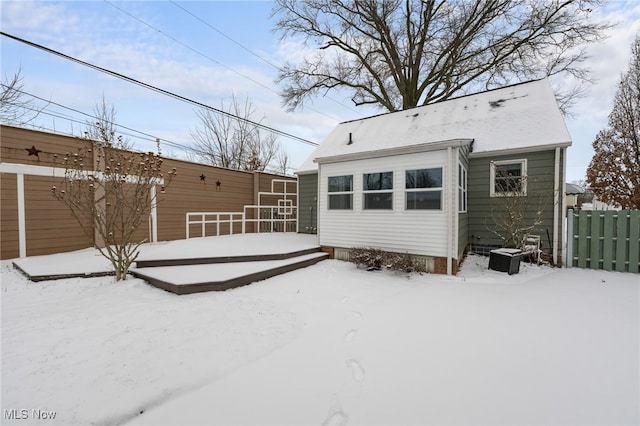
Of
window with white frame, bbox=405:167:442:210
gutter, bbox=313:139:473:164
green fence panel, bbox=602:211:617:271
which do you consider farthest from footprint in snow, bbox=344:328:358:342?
green fence panel, bbox=602:211:617:271

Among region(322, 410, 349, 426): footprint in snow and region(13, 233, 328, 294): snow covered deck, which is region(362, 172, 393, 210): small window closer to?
region(13, 233, 328, 294): snow covered deck

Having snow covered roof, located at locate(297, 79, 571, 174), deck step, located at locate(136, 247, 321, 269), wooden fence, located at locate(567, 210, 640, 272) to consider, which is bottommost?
deck step, located at locate(136, 247, 321, 269)

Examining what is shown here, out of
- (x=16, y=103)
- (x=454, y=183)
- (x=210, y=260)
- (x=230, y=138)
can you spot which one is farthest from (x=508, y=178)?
(x=230, y=138)

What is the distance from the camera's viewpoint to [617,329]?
3266mm

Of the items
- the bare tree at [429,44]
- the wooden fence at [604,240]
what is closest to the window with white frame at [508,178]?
the wooden fence at [604,240]

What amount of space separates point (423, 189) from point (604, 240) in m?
4.33

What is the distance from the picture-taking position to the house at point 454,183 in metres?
6.06

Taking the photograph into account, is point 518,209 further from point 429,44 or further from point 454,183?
point 429,44

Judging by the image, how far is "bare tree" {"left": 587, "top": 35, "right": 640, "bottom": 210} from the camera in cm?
1123

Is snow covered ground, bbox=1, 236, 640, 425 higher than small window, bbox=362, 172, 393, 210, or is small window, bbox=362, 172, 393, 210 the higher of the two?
small window, bbox=362, 172, 393, 210

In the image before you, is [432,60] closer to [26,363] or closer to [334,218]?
[334,218]

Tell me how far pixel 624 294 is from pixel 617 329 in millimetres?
2041

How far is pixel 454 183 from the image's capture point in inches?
229

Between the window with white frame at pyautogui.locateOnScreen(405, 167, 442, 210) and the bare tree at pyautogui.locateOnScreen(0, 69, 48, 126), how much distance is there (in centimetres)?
1448
